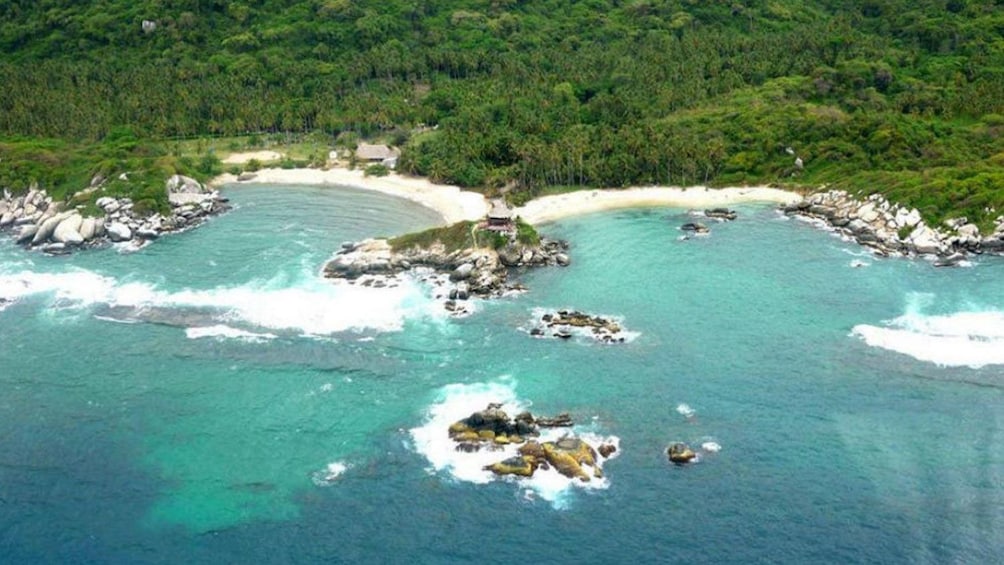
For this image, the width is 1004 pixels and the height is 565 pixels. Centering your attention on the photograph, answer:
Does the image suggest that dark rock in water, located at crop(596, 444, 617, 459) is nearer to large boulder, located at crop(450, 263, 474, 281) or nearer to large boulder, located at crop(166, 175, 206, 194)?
large boulder, located at crop(450, 263, 474, 281)

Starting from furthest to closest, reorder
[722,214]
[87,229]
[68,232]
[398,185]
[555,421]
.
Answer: [398,185]
[722,214]
[87,229]
[68,232]
[555,421]

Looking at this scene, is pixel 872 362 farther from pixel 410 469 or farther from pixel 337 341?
pixel 337 341

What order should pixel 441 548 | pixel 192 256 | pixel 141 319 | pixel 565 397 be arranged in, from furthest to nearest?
pixel 192 256 → pixel 141 319 → pixel 565 397 → pixel 441 548

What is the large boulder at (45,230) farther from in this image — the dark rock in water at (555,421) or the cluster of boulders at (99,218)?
the dark rock in water at (555,421)

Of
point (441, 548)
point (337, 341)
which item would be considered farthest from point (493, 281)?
point (441, 548)

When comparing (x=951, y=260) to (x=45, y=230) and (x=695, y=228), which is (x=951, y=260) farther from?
(x=45, y=230)

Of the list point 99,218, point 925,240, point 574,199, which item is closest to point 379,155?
point 574,199

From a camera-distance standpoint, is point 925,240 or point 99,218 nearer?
point 925,240
